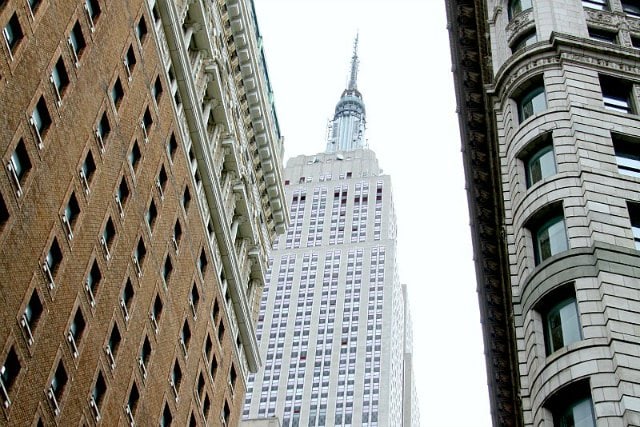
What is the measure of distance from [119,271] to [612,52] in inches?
976

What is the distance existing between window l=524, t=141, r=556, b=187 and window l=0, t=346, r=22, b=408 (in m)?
21.0

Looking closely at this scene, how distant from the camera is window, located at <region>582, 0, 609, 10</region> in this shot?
46750 mm

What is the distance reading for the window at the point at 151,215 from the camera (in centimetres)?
5519

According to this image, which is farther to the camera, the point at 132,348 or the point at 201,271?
the point at 201,271

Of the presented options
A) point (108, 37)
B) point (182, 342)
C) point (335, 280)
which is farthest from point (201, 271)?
point (335, 280)

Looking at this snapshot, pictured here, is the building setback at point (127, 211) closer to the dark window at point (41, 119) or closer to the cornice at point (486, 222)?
the dark window at point (41, 119)

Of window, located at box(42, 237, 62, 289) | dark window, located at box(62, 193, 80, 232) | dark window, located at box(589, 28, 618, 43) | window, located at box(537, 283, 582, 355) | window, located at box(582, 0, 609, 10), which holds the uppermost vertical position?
window, located at box(582, 0, 609, 10)

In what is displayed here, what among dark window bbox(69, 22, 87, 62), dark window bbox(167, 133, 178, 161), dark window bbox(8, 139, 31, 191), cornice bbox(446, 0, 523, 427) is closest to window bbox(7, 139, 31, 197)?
dark window bbox(8, 139, 31, 191)

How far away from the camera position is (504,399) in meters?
52.3

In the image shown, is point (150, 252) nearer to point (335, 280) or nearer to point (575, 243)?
point (575, 243)

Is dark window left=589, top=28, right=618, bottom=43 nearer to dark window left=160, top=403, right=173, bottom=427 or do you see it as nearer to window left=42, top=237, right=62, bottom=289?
window left=42, top=237, right=62, bottom=289

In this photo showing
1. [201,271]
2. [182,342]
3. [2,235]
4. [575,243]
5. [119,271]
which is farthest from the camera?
[201,271]

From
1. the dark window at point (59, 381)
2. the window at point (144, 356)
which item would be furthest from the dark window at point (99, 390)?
the window at point (144, 356)

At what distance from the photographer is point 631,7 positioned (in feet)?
A: 155
